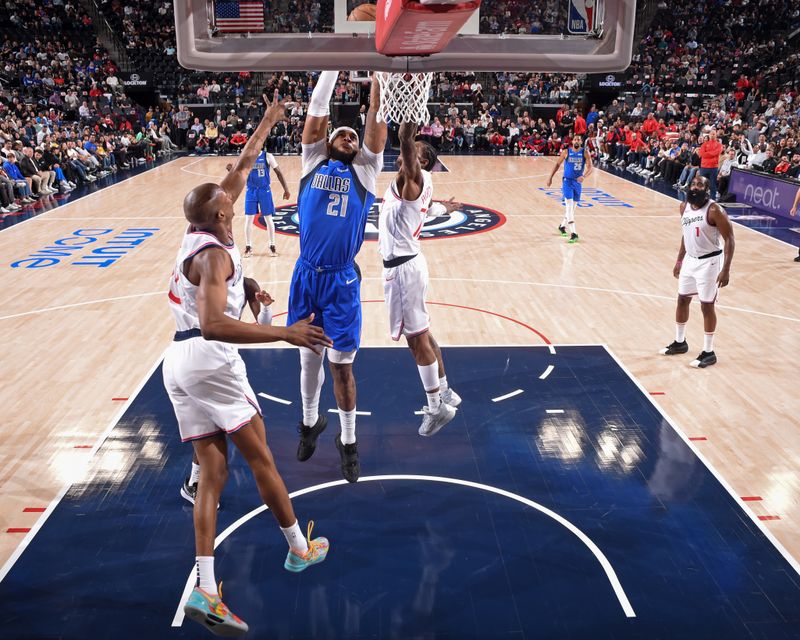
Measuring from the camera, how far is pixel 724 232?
6.73 meters

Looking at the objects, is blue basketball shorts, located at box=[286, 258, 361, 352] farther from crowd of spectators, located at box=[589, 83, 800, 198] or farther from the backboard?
crowd of spectators, located at box=[589, 83, 800, 198]

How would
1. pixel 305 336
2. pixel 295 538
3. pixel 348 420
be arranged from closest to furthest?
pixel 305 336, pixel 295 538, pixel 348 420

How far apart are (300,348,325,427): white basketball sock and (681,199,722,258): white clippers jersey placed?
3967 millimetres

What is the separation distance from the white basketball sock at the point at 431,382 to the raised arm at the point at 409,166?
3.86 feet

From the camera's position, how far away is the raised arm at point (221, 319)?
3373 mm

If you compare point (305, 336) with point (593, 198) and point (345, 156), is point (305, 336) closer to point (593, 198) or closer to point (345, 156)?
point (345, 156)

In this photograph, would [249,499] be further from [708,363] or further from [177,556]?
[708,363]

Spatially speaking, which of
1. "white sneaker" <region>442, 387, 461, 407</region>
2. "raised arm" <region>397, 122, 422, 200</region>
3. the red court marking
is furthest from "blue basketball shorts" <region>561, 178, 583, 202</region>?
"raised arm" <region>397, 122, 422, 200</region>

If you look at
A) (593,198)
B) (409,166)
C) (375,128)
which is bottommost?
(593,198)

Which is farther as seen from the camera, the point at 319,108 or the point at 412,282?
the point at 412,282

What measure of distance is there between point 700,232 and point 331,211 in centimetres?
Result: 405

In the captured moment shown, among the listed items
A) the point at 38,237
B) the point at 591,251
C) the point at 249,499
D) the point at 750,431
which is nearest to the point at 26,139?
the point at 38,237

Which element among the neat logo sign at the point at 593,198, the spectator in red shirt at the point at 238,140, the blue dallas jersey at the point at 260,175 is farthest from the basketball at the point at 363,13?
the spectator in red shirt at the point at 238,140

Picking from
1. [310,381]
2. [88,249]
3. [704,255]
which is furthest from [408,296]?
[88,249]
